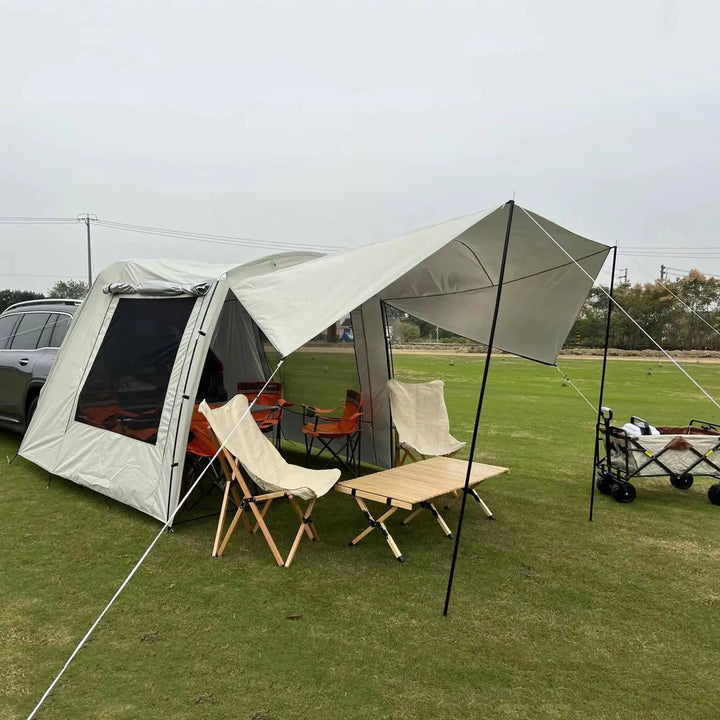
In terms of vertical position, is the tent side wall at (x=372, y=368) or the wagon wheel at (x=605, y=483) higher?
the tent side wall at (x=372, y=368)

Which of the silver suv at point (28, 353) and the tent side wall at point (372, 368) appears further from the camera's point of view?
the silver suv at point (28, 353)

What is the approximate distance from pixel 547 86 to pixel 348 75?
423 centimetres

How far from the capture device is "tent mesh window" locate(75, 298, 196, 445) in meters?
4.35

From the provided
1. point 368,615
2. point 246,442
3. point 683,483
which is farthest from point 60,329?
point 683,483

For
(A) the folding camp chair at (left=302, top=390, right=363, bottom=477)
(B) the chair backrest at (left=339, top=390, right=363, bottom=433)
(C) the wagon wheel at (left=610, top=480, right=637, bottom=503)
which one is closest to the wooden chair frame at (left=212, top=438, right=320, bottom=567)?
(A) the folding camp chair at (left=302, top=390, right=363, bottom=477)

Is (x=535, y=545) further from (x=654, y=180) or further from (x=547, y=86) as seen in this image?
(x=654, y=180)

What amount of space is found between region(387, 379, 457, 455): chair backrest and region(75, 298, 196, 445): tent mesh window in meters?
2.03

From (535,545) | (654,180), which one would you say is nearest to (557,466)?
(535,545)

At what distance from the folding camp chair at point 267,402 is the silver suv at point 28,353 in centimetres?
187

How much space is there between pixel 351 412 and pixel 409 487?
1751 mm

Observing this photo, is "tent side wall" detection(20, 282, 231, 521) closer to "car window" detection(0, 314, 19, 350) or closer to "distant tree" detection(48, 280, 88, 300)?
"car window" detection(0, 314, 19, 350)

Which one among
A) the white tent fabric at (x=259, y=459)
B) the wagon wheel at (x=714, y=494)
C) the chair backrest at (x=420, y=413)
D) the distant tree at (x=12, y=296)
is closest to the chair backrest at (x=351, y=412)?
the chair backrest at (x=420, y=413)

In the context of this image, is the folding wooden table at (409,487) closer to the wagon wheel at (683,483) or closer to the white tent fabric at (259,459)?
the white tent fabric at (259,459)

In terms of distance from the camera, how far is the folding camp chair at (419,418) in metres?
5.27
